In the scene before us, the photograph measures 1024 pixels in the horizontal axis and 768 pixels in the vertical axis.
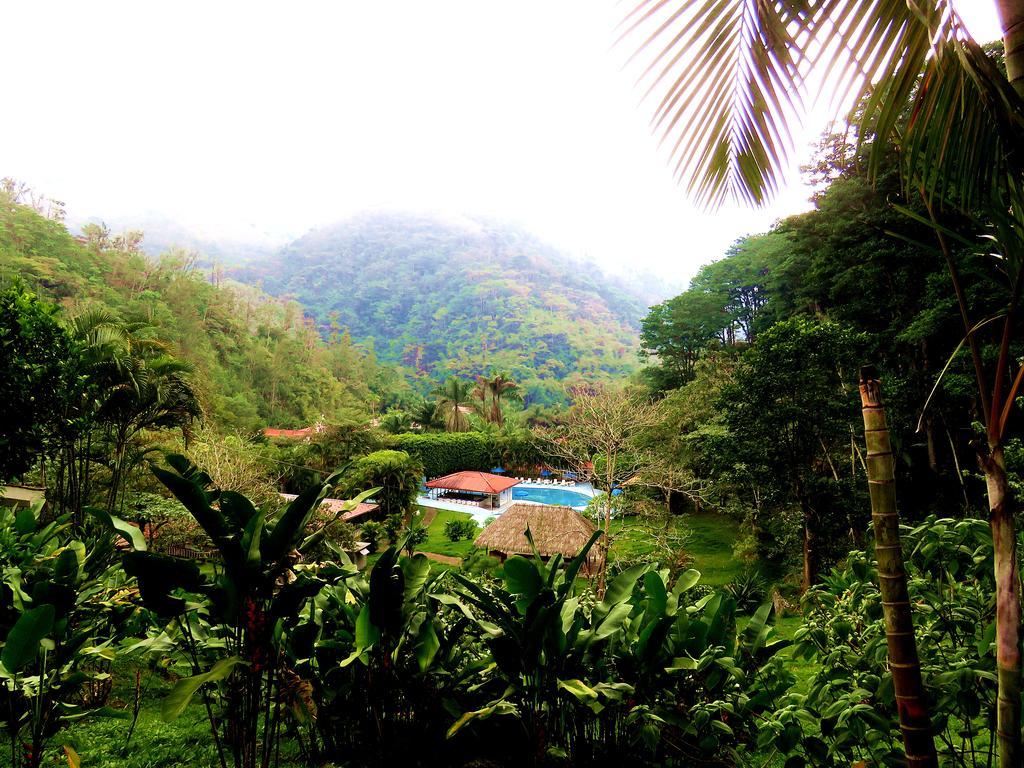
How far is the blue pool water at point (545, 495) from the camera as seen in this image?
23.6 m

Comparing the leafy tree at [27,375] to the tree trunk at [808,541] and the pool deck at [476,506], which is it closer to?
the tree trunk at [808,541]

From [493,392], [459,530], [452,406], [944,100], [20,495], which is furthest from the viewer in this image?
[493,392]

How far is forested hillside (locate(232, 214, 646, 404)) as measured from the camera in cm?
6047

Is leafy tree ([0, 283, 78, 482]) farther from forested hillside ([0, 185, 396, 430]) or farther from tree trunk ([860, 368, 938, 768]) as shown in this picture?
forested hillside ([0, 185, 396, 430])

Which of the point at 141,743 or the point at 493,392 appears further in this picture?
the point at 493,392

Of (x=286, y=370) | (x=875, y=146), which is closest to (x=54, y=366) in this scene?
(x=875, y=146)

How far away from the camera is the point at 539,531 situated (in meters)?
13.8

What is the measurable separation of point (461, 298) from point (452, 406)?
49.6 meters

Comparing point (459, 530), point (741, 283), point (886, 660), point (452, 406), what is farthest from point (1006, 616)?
point (452, 406)

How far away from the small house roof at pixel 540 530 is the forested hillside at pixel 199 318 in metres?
11.3

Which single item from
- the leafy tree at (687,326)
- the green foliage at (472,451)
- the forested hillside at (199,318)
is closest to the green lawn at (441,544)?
the green foliage at (472,451)

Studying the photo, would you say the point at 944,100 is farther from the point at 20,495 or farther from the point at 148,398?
the point at 20,495

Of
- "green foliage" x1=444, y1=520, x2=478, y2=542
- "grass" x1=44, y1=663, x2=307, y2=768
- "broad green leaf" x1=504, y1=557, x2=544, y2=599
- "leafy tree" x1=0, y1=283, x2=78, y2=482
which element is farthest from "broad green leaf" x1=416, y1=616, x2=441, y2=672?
"green foliage" x1=444, y1=520, x2=478, y2=542

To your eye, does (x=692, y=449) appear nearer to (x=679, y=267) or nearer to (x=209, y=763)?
(x=209, y=763)
